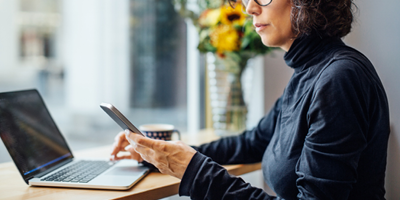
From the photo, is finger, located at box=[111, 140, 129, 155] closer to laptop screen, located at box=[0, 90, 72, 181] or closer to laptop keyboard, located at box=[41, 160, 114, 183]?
laptop keyboard, located at box=[41, 160, 114, 183]

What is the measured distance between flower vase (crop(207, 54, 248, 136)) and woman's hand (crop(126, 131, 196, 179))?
65cm

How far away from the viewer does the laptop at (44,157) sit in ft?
2.26

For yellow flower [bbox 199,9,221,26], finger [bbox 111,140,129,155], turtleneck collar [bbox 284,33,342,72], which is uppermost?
yellow flower [bbox 199,9,221,26]

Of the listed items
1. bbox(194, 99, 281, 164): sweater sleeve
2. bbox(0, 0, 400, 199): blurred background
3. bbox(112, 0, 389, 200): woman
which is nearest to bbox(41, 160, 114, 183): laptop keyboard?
bbox(112, 0, 389, 200): woman

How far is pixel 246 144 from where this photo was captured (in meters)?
0.98

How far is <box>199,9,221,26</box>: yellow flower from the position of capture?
3.85ft

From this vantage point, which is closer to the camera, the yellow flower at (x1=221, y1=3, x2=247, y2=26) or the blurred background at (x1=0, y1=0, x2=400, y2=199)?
the yellow flower at (x1=221, y1=3, x2=247, y2=26)

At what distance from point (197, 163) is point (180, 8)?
88 cm

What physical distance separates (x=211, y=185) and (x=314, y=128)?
0.76ft

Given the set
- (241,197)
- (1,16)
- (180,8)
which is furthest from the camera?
(180,8)

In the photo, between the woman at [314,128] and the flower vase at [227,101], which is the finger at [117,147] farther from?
the flower vase at [227,101]

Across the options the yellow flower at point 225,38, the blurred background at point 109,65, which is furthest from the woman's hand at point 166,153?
the blurred background at point 109,65

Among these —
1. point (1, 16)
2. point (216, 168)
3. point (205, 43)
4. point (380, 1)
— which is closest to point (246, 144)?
point (216, 168)

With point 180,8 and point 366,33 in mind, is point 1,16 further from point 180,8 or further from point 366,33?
point 366,33
